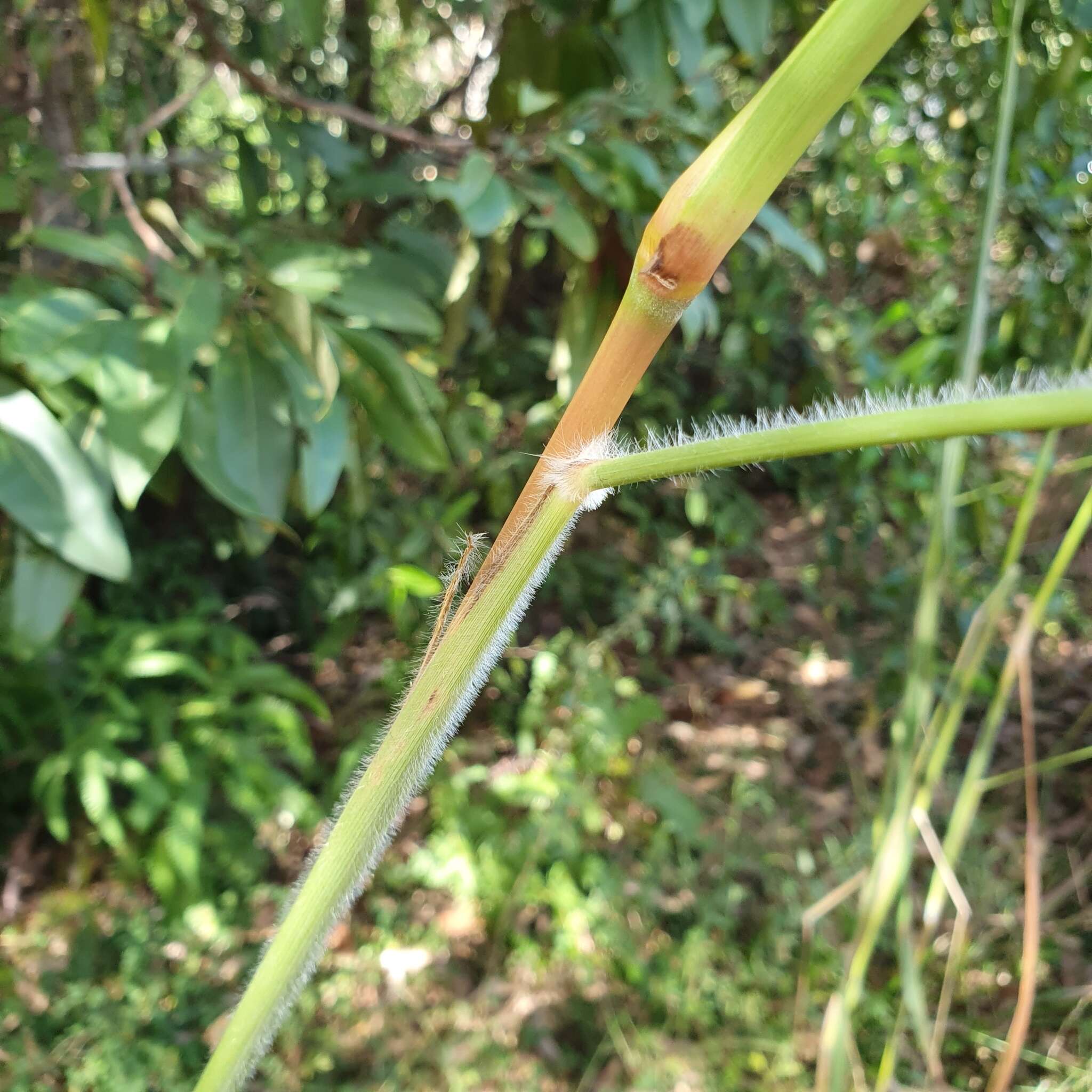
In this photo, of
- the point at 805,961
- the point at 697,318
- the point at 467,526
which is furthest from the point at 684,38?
the point at 805,961

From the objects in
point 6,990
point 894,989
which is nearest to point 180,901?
point 6,990

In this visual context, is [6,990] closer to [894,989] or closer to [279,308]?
[279,308]

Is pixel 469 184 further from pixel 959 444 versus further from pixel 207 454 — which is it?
pixel 959 444

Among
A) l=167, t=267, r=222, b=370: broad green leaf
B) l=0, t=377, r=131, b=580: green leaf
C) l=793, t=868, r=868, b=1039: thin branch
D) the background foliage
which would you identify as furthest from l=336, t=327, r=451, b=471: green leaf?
l=793, t=868, r=868, b=1039: thin branch

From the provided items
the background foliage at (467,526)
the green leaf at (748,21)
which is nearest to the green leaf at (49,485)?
the background foliage at (467,526)

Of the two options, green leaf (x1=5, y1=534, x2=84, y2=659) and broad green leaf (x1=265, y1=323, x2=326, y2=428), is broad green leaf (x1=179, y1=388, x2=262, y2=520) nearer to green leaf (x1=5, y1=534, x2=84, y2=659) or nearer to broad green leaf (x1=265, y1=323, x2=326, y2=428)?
broad green leaf (x1=265, y1=323, x2=326, y2=428)

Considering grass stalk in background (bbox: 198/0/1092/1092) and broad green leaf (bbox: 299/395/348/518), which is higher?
grass stalk in background (bbox: 198/0/1092/1092)
